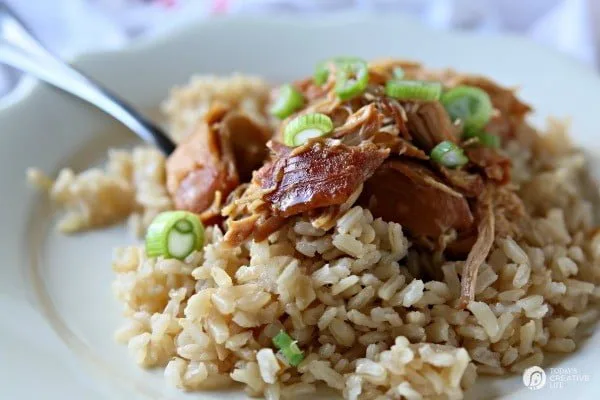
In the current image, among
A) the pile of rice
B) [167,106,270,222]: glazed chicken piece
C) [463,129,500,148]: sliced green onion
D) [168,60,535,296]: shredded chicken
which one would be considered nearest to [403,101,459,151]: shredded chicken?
[168,60,535,296]: shredded chicken

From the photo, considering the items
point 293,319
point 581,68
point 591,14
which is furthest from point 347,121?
point 591,14

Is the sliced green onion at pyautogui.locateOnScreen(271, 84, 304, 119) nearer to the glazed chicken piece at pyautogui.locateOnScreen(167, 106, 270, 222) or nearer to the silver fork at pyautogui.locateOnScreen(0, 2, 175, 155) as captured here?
the glazed chicken piece at pyautogui.locateOnScreen(167, 106, 270, 222)

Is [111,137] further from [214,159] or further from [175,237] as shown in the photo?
[175,237]

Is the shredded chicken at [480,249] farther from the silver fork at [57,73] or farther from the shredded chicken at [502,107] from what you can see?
the silver fork at [57,73]

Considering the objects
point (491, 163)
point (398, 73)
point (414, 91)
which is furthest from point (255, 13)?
point (491, 163)

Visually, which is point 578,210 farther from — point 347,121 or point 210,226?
point 210,226

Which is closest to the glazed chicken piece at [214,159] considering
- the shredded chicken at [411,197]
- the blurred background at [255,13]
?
the shredded chicken at [411,197]
